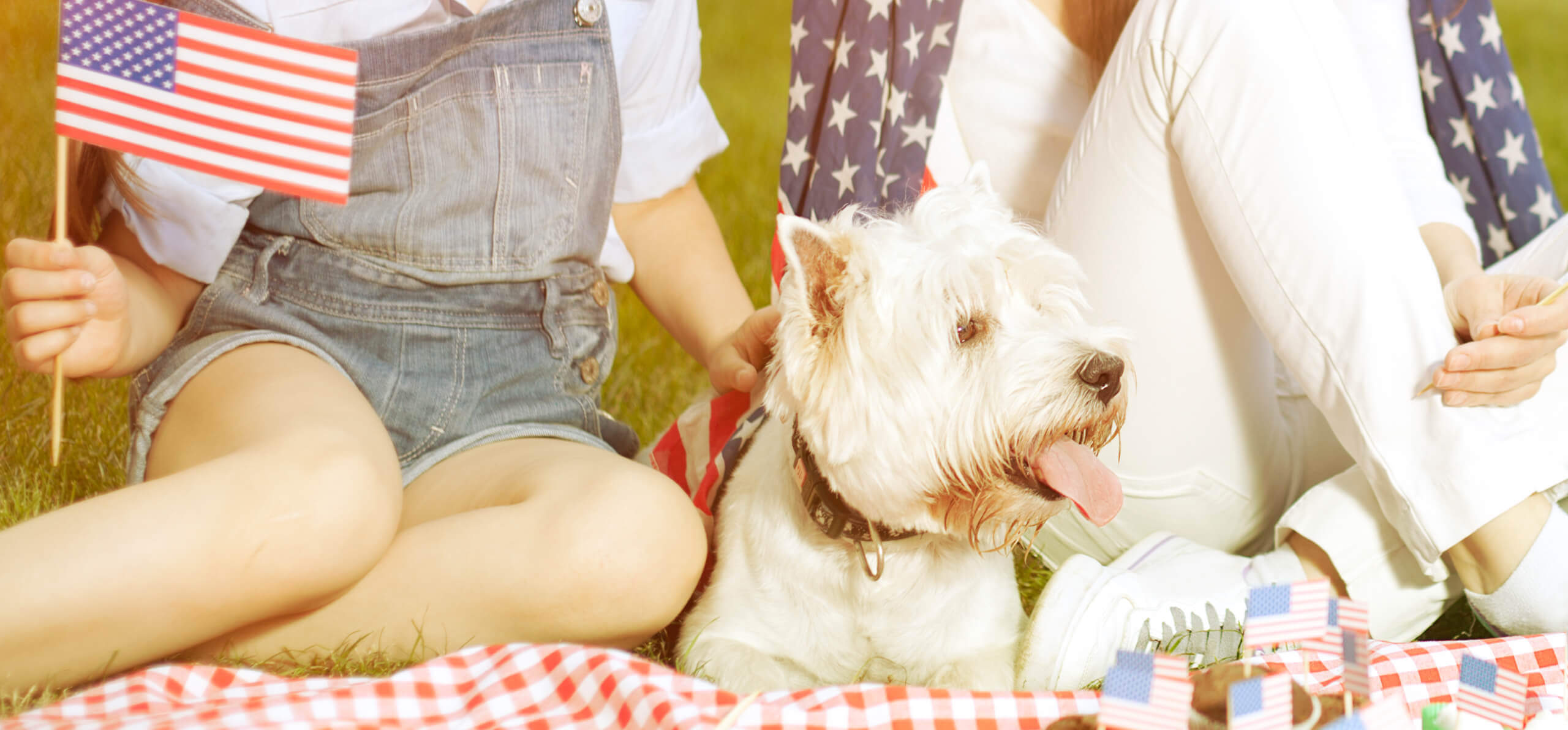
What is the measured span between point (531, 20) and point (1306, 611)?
4.38 feet

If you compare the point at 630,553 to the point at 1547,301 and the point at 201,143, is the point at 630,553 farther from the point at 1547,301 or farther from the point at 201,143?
the point at 1547,301

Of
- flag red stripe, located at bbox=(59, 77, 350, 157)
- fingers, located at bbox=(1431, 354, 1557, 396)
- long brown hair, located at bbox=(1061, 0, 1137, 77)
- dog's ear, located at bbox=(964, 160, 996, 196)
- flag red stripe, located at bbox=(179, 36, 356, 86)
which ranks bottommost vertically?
fingers, located at bbox=(1431, 354, 1557, 396)

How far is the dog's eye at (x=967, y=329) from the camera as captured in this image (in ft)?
4.86

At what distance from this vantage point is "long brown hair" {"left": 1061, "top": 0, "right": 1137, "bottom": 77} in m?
2.03

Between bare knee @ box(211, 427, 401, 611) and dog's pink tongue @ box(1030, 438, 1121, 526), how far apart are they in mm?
835

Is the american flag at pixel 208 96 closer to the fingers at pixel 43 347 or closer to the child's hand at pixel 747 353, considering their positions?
the fingers at pixel 43 347

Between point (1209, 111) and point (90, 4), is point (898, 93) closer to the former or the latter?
point (1209, 111)

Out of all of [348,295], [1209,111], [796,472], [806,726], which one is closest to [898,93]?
[1209,111]

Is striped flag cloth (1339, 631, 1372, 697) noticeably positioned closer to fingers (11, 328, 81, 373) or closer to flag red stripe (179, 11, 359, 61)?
flag red stripe (179, 11, 359, 61)

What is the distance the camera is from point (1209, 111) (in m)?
1.67

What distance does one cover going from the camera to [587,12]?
182 cm

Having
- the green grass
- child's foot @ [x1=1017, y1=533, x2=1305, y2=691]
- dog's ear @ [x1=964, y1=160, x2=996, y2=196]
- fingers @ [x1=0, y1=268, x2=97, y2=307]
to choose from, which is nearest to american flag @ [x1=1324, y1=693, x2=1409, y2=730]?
child's foot @ [x1=1017, y1=533, x2=1305, y2=691]

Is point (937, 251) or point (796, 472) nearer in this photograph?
point (937, 251)

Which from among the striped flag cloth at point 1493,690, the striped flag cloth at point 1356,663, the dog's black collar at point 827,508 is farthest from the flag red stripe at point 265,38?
the striped flag cloth at point 1493,690
